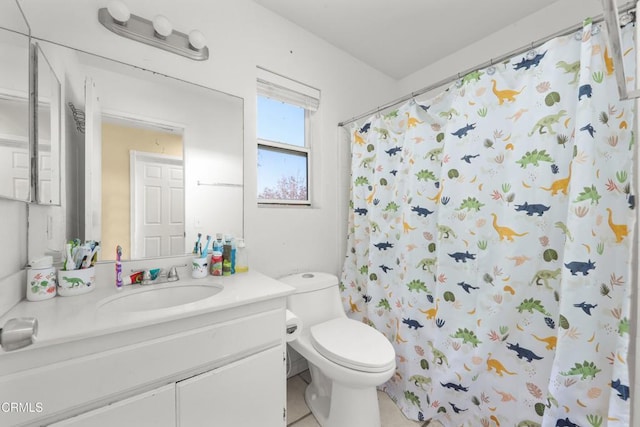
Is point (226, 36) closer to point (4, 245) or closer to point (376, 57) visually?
point (376, 57)

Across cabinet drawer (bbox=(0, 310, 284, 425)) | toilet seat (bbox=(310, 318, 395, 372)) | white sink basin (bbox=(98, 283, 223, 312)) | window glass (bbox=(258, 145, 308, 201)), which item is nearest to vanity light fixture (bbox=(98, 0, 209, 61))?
window glass (bbox=(258, 145, 308, 201))

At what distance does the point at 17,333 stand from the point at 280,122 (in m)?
1.68

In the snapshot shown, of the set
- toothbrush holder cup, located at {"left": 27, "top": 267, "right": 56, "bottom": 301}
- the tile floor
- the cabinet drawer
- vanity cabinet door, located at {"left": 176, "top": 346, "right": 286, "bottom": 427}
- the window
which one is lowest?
the tile floor

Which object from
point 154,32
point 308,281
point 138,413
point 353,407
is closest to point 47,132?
point 154,32

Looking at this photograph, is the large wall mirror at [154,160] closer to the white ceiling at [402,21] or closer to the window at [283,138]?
the window at [283,138]

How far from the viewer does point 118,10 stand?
3.50 feet

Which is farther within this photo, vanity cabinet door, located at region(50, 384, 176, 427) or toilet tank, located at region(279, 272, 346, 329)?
toilet tank, located at region(279, 272, 346, 329)

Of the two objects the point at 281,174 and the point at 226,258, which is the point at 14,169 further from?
the point at 281,174

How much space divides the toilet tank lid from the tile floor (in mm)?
686

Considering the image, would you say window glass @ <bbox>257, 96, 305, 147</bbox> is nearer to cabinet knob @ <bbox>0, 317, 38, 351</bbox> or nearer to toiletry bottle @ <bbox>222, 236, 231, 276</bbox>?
toiletry bottle @ <bbox>222, 236, 231, 276</bbox>

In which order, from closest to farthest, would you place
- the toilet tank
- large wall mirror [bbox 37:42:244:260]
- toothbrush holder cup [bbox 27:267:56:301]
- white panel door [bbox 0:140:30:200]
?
white panel door [bbox 0:140:30:200] → toothbrush holder cup [bbox 27:267:56:301] → large wall mirror [bbox 37:42:244:260] → the toilet tank

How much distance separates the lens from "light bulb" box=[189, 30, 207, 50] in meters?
1.25

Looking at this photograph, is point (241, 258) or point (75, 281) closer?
point (75, 281)

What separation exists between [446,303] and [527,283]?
37 cm
